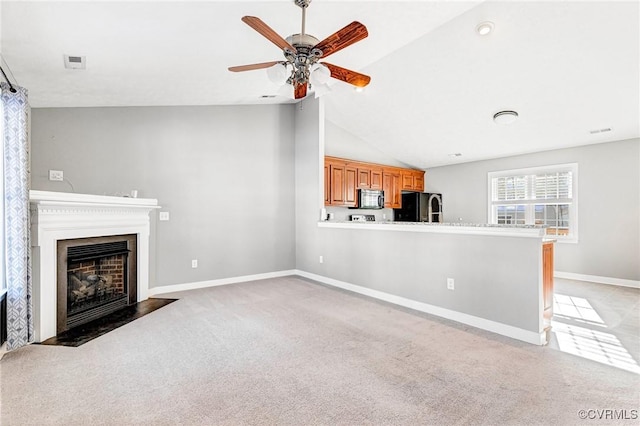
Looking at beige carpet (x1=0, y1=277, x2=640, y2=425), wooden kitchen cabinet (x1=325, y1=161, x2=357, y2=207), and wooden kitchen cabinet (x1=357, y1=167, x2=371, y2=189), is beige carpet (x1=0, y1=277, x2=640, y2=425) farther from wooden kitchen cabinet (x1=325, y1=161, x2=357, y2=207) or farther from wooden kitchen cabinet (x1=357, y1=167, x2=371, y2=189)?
wooden kitchen cabinet (x1=357, y1=167, x2=371, y2=189)

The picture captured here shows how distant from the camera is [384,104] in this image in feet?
17.2

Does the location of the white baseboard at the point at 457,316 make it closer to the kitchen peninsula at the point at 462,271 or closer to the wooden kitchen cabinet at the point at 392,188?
the kitchen peninsula at the point at 462,271

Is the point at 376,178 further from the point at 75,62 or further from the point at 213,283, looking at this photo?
the point at 75,62

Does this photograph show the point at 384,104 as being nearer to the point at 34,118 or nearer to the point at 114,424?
the point at 34,118

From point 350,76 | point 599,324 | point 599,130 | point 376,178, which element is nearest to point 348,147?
point 376,178

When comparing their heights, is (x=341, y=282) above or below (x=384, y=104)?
below

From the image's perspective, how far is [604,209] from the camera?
17.1 feet

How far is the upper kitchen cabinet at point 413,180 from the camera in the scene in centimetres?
734

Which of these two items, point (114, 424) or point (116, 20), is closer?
point (114, 424)

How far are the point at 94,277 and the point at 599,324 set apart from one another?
5500 mm

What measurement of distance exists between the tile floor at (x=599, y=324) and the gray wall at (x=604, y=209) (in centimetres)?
48

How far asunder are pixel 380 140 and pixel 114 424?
6000 millimetres

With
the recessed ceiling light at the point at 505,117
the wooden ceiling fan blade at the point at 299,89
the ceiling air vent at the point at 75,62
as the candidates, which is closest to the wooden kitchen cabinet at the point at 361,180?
the recessed ceiling light at the point at 505,117

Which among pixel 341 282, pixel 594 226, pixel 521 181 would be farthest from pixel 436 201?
pixel 341 282
